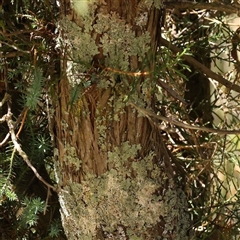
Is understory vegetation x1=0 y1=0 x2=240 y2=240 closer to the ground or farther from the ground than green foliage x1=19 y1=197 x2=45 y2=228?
farther from the ground

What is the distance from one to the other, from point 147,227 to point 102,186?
78 millimetres

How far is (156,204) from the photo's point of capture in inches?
22.4

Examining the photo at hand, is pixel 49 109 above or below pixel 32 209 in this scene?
above

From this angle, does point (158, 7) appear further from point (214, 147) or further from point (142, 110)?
point (214, 147)

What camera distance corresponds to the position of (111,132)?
542 mm

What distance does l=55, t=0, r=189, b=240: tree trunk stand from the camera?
51 cm

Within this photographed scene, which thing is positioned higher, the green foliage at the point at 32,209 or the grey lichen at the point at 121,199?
the grey lichen at the point at 121,199

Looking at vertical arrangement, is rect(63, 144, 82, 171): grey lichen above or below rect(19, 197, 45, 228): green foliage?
above

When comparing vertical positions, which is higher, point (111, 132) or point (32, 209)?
point (111, 132)

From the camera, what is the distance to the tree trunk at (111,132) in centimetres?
51

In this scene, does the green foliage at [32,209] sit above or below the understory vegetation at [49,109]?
below

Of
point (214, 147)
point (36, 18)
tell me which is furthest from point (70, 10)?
point (214, 147)

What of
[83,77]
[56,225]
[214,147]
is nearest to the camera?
[83,77]

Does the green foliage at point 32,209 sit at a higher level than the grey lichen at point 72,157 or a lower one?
lower
